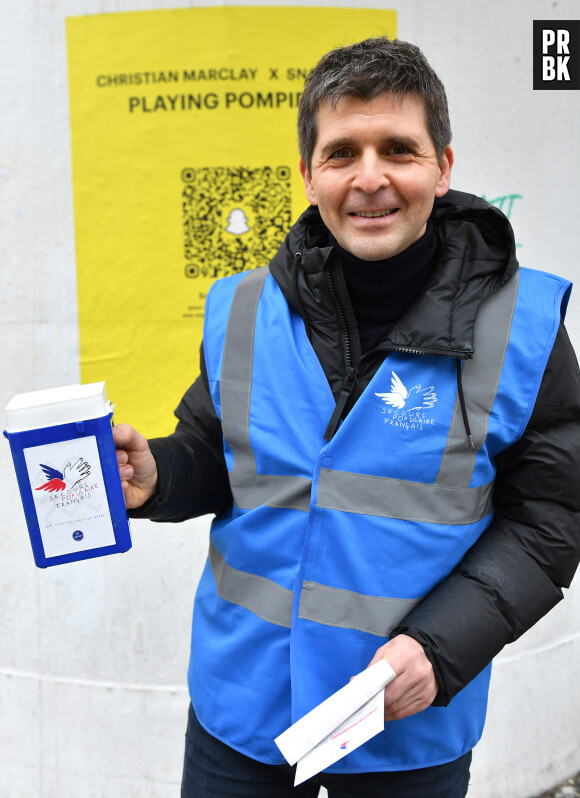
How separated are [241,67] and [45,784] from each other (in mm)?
2389

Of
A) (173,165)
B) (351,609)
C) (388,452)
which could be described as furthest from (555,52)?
(351,609)

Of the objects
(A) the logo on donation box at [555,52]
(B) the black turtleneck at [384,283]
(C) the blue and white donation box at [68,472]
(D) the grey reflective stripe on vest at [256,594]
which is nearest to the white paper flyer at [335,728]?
(D) the grey reflective stripe on vest at [256,594]

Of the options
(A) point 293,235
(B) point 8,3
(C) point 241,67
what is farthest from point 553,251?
(B) point 8,3

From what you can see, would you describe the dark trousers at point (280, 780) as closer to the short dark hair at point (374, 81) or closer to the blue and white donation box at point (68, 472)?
the blue and white donation box at point (68, 472)

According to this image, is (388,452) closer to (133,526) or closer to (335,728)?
(335,728)

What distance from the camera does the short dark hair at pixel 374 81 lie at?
4.53ft

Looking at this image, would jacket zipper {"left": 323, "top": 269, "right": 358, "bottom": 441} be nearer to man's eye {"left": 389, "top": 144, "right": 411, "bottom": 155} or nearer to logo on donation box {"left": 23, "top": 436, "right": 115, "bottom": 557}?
man's eye {"left": 389, "top": 144, "right": 411, "bottom": 155}

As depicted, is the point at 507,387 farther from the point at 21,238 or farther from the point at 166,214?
the point at 21,238

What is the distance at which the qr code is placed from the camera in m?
2.45

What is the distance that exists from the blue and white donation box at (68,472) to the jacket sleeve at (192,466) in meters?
0.12

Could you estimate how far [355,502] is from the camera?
55.0 inches

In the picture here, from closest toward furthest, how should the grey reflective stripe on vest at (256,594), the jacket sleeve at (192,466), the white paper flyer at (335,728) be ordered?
1. the white paper flyer at (335,728)
2. the grey reflective stripe on vest at (256,594)
3. the jacket sleeve at (192,466)

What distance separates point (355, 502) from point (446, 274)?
43 cm

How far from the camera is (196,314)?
251cm
